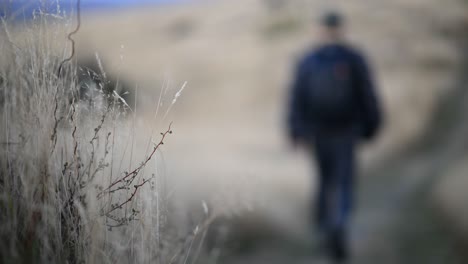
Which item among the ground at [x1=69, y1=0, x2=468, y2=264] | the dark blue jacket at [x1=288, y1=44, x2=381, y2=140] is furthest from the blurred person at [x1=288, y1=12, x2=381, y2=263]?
the ground at [x1=69, y1=0, x2=468, y2=264]

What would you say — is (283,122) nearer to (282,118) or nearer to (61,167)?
(282,118)

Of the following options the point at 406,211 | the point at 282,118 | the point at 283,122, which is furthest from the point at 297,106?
the point at 282,118

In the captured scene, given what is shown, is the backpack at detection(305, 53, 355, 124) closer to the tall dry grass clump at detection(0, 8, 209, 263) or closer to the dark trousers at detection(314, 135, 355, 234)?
the dark trousers at detection(314, 135, 355, 234)

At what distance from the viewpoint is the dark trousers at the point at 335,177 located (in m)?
5.09

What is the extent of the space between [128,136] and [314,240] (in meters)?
4.45

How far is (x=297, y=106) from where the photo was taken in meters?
5.24

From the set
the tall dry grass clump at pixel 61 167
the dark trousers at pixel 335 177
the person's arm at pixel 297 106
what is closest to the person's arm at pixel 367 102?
the dark trousers at pixel 335 177

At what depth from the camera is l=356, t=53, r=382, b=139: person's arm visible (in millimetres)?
5074

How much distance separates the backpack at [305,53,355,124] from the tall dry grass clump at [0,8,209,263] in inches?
121

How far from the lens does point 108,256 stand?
1878 millimetres

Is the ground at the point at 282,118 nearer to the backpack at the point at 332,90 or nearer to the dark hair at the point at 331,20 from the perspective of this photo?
the backpack at the point at 332,90

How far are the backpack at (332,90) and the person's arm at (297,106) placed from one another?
135mm

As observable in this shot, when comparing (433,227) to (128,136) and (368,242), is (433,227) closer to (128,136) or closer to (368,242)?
(368,242)

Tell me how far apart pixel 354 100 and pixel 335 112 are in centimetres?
24
